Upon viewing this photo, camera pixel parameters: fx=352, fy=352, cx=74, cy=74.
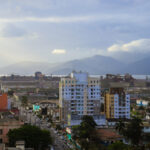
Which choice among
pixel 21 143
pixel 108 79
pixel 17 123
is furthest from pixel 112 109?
pixel 108 79

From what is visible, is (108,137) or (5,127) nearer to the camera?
(5,127)

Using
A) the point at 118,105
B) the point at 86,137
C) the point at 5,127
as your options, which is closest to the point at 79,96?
the point at 118,105

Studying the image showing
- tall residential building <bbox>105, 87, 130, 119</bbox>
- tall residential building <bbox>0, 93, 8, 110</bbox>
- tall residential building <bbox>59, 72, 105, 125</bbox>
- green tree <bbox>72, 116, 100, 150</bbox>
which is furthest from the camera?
tall residential building <bbox>0, 93, 8, 110</bbox>

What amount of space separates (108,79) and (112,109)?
86634 millimetres

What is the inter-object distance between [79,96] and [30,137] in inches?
792

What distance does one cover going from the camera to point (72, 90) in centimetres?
4356

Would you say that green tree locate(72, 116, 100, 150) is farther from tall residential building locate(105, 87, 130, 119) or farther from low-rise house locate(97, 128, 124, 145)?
tall residential building locate(105, 87, 130, 119)

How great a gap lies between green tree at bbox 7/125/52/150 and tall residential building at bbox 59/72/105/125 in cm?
1796

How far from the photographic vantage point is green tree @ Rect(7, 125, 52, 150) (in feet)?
77.6

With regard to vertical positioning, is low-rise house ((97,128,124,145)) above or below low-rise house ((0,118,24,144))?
below

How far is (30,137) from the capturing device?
23.9 m

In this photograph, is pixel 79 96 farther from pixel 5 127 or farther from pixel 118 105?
pixel 5 127

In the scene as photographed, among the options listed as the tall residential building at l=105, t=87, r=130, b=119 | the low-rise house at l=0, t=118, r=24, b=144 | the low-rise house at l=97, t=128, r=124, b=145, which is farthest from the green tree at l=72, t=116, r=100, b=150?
the tall residential building at l=105, t=87, r=130, b=119

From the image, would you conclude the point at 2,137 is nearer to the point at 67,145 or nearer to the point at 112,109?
the point at 67,145
